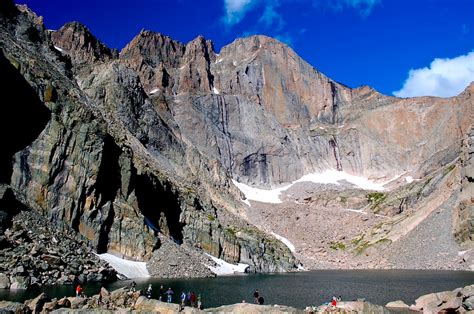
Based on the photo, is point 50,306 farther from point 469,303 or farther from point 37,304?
point 469,303

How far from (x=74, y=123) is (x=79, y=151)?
590 cm

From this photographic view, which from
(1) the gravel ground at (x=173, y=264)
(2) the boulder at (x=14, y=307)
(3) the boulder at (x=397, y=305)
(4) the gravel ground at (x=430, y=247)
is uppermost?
(4) the gravel ground at (x=430, y=247)

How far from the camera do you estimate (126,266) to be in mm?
74125

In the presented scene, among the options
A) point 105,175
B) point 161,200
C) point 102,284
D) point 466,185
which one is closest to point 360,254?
point 466,185

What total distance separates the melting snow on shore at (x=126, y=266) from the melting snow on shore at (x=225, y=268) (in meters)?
17.5

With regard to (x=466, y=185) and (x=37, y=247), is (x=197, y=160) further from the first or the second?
(x=37, y=247)

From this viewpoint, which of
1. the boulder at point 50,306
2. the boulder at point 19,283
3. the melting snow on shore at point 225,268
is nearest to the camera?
the boulder at point 50,306

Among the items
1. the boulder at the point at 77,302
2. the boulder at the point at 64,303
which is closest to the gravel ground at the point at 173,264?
the boulder at the point at 77,302

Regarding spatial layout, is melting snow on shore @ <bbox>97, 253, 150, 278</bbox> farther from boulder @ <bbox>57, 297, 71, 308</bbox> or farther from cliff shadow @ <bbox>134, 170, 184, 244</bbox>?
boulder @ <bbox>57, 297, 71, 308</bbox>

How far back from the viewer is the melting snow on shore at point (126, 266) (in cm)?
→ 7144

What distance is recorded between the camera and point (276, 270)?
117062 mm

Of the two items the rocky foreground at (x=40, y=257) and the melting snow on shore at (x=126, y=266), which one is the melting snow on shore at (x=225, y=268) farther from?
the rocky foreground at (x=40, y=257)

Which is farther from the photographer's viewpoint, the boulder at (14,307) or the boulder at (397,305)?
the boulder at (397,305)

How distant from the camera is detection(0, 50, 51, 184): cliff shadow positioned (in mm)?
72250
